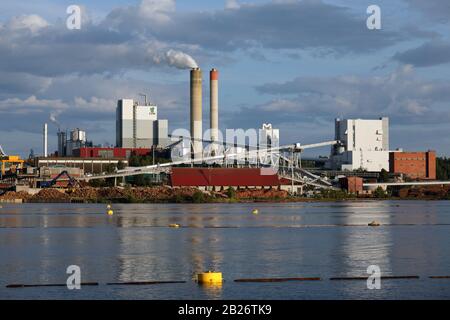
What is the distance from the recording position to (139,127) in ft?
416

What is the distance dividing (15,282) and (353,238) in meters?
18.3

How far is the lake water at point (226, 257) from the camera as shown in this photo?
19516 mm

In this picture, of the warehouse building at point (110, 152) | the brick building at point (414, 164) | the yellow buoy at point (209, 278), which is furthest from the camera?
the warehouse building at point (110, 152)

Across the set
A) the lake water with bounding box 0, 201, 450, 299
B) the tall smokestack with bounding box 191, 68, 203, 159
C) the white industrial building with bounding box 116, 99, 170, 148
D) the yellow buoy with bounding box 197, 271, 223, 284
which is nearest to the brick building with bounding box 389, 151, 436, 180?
the tall smokestack with bounding box 191, 68, 203, 159

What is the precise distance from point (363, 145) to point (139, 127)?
3459 centimetres

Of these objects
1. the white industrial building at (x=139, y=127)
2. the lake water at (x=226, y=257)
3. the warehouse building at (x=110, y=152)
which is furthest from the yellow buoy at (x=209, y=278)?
the white industrial building at (x=139, y=127)

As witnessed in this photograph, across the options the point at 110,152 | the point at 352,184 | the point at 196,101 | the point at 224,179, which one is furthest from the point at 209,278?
the point at 110,152

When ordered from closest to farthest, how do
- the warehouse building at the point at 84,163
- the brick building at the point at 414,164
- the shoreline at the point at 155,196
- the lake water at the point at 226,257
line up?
the lake water at the point at 226,257 < the shoreline at the point at 155,196 < the warehouse building at the point at 84,163 < the brick building at the point at 414,164

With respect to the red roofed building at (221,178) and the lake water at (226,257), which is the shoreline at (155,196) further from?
the lake water at (226,257)

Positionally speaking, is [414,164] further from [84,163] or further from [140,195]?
[84,163]

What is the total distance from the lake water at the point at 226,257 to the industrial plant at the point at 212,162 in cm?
5664

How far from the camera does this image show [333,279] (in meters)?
21.5

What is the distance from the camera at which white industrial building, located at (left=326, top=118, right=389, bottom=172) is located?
11850 cm
